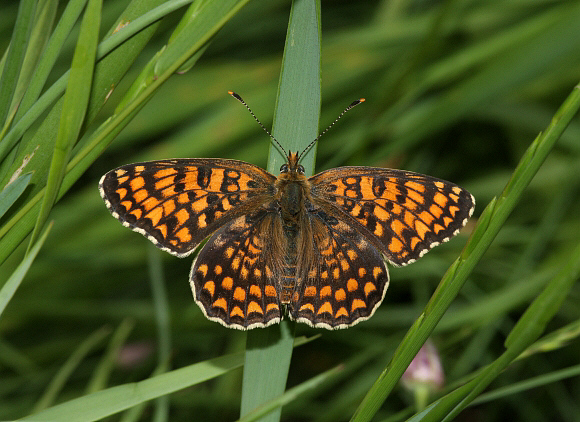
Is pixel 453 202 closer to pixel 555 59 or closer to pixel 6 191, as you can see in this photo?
pixel 555 59

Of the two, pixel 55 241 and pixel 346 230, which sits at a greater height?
pixel 55 241

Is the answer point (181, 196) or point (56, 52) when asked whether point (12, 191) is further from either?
point (181, 196)

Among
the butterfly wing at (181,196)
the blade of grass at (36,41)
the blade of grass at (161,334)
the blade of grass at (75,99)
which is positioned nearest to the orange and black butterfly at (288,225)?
the butterfly wing at (181,196)

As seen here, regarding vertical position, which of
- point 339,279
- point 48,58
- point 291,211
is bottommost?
point 339,279

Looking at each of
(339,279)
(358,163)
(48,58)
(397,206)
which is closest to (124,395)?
(48,58)

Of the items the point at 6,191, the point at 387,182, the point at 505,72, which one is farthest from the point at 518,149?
the point at 6,191

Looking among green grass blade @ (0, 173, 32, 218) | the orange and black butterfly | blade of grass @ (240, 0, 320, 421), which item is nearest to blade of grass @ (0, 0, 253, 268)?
green grass blade @ (0, 173, 32, 218)
